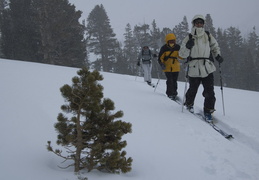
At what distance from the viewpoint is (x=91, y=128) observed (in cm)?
240

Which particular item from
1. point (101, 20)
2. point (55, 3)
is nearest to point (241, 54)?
point (101, 20)

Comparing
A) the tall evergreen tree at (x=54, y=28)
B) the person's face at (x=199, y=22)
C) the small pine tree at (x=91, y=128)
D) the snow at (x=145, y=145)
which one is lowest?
the snow at (x=145, y=145)

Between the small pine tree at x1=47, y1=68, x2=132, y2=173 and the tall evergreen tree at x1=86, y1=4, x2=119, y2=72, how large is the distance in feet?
109

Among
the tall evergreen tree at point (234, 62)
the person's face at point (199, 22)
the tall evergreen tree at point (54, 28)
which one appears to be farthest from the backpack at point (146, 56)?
the tall evergreen tree at point (234, 62)

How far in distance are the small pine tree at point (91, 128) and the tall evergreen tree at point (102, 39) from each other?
33.1m

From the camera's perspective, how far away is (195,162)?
2.97 meters

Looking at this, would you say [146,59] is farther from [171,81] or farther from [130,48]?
[130,48]

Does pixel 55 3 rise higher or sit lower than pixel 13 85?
higher

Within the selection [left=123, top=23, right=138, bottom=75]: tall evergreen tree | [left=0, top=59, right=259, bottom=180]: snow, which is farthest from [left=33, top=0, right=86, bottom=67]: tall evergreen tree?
[left=123, top=23, right=138, bottom=75]: tall evergreen tree

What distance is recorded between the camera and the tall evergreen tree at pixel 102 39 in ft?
117

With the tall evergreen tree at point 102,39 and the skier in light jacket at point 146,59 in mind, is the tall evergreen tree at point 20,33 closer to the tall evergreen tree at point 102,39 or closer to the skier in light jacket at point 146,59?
the skier in light jacket at point 146,59

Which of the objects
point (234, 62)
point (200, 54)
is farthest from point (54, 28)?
point (234, 62)

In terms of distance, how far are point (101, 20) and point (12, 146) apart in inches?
1434

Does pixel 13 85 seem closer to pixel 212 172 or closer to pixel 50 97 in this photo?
pixel 50 97
